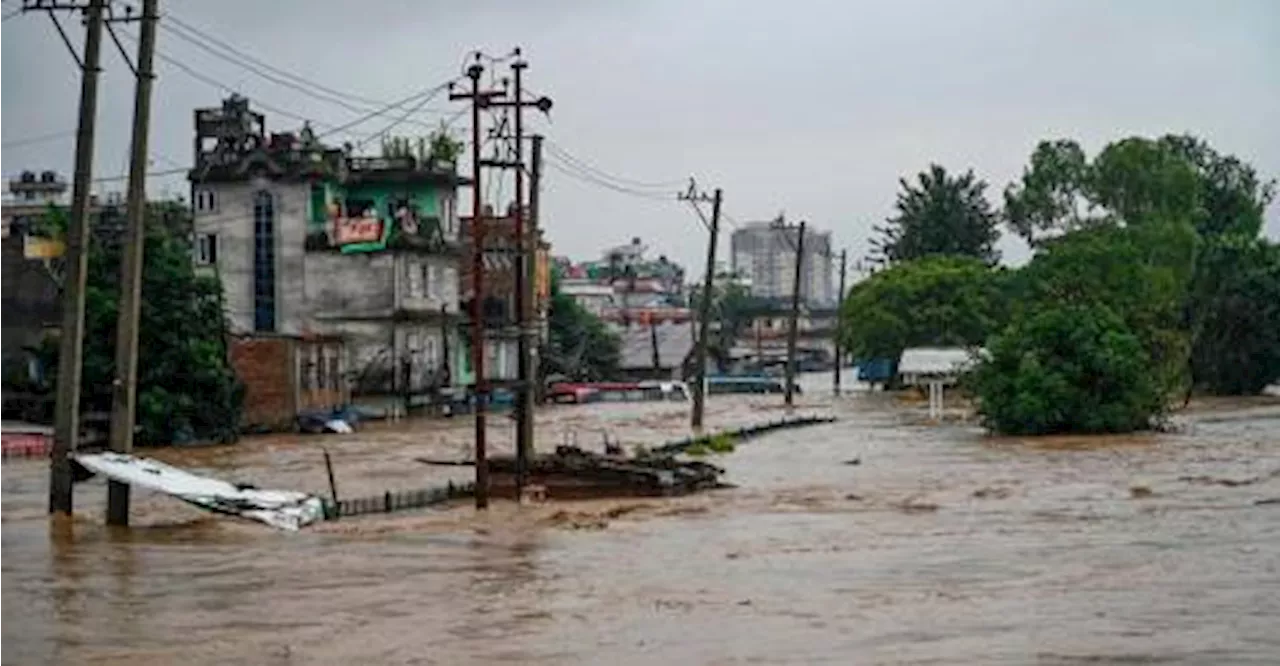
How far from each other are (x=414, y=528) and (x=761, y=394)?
7979cm

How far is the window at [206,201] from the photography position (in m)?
69.8

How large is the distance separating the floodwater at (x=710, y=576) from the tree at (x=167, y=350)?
1176 centimetres

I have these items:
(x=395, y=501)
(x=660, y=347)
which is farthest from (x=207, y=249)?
(x=660, y=347)

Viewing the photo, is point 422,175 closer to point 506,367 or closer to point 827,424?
point 506,367

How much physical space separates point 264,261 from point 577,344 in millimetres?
37661

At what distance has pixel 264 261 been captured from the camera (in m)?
69.2

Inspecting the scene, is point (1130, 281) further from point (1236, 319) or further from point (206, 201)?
point (206, 201)

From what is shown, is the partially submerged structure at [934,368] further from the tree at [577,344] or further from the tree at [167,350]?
the tree at [167,350]

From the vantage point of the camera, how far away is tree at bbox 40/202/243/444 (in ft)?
170

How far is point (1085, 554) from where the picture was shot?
21828 mm

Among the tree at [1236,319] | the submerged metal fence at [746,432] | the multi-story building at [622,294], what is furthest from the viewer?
the multi-story building at [622,294]

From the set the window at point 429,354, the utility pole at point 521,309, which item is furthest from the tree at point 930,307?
the utility pole at point 521,309

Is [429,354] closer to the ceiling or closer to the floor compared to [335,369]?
closer to the ceiling

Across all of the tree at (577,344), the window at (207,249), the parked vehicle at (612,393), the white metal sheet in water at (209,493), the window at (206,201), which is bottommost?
the white metal sheet in water at (209,493)
